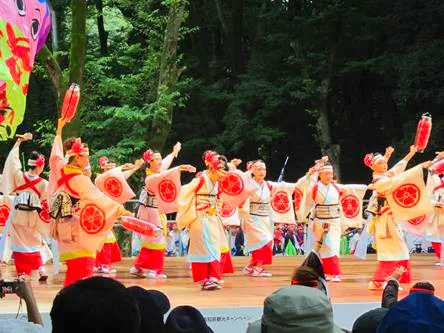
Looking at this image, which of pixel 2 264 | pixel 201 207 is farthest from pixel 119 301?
pixel 2 264

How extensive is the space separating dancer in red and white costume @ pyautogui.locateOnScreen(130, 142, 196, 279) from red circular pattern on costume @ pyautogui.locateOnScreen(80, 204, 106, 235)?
7.19ft

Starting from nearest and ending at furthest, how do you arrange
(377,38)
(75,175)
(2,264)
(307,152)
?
(75,175)
(2,264)
(377,38)
(307,152)

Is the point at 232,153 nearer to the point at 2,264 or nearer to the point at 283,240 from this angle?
the point at 283,240

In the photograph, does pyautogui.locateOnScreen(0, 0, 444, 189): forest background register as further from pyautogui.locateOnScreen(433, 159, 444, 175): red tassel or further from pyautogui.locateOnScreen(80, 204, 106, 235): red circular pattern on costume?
pyautogui.locateOnScreen(80, 204, 106, 235): red circular pattern on costume

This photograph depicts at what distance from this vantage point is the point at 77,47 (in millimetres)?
15219

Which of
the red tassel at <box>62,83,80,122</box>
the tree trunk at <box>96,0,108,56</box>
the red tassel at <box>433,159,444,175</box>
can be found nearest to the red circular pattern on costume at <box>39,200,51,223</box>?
the red tassel at <box>62,83,80,122</box>

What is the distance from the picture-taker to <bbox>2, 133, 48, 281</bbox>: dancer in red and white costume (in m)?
9.93

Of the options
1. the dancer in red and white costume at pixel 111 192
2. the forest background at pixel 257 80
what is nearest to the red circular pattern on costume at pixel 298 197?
the dancer in red and white costume at pixel 111 192

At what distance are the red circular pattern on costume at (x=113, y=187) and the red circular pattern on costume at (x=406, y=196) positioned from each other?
357 centimetres

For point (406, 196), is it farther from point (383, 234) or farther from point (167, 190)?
point (167, 190)

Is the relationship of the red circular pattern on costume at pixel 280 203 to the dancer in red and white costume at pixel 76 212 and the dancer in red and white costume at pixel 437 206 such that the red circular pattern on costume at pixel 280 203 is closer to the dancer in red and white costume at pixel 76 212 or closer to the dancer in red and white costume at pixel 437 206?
the dancer in red and white costume at pixel 437 206

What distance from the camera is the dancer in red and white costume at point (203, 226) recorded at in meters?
9.37

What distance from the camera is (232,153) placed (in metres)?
20.9

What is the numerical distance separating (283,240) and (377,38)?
6.35m
